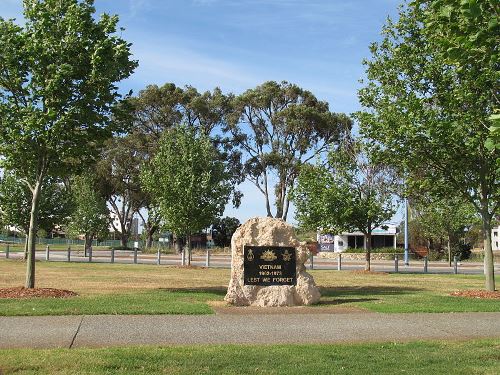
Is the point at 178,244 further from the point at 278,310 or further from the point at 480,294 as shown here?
the point at 278,310

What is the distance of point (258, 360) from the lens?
7.61m

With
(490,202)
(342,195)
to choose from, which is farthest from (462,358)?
(342,195)

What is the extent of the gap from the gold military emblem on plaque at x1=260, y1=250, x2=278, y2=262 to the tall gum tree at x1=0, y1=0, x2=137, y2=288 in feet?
17.7

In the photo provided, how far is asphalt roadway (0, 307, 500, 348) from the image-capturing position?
9.03 m

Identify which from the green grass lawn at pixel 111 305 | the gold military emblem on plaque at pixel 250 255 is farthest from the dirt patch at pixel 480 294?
the green grass lawn at pixel 111 305

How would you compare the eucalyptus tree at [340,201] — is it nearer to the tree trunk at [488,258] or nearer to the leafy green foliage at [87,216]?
the tree trunk at [488,258]

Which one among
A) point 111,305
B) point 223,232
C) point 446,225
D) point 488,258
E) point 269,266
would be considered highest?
point 446,225

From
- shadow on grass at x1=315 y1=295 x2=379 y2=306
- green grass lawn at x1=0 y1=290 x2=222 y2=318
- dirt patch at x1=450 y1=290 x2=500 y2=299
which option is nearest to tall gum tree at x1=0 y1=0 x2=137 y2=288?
green grass lawn at x1=0 y1=290 x2=222 y2=318

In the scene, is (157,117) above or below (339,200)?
above

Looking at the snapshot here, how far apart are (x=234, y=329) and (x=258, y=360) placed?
269cm

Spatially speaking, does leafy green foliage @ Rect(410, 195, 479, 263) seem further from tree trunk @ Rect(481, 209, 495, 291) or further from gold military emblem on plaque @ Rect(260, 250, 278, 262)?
gold military emblem on plaque @ Rect(260, 250, 278, 262)

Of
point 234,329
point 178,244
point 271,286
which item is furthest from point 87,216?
point 234,329

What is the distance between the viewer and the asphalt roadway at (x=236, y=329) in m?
9.03

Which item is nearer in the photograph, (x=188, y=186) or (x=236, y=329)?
(x=236, y=329)
